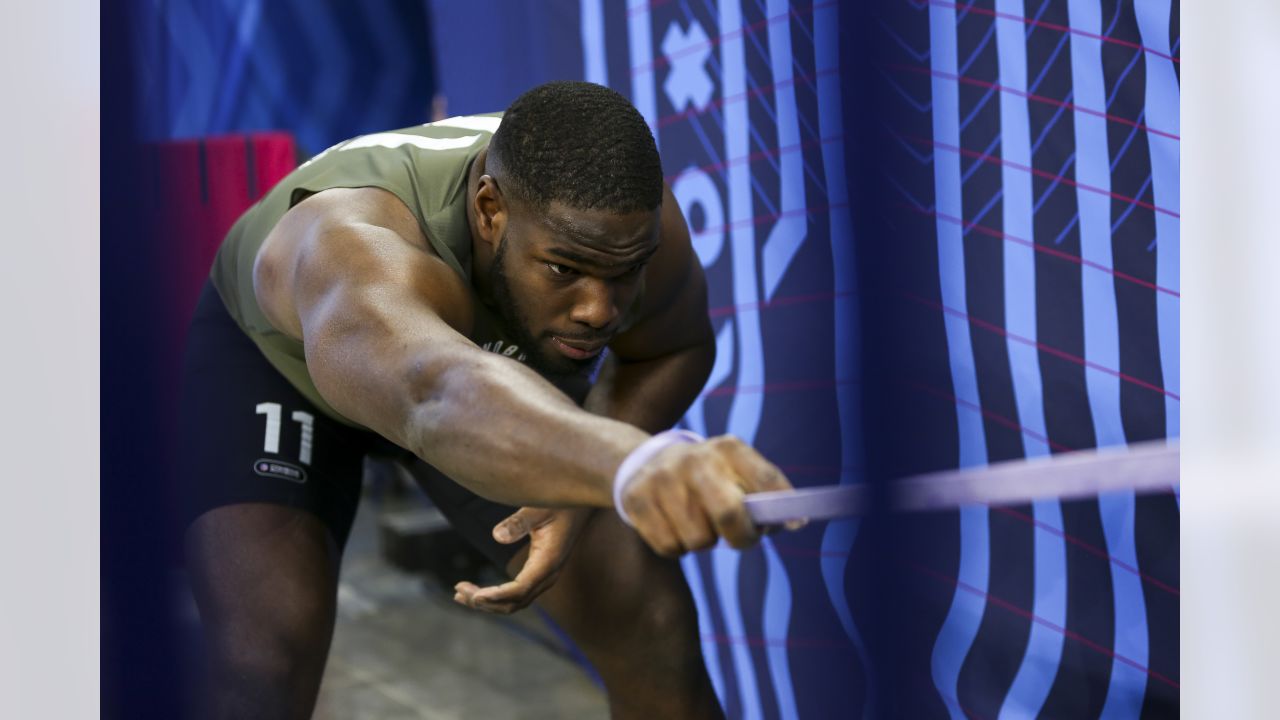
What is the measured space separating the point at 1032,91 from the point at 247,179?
1.50 meters

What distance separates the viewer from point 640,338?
1.83m

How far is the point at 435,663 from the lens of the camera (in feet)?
10.0

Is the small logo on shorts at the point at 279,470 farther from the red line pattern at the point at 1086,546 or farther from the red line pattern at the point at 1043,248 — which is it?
the red line pattern at the point at 1086,546

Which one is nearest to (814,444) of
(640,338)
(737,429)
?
(737,429)

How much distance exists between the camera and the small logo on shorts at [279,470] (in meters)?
1.79

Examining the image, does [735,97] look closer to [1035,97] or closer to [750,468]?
[1035,97]

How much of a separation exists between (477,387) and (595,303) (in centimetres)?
35

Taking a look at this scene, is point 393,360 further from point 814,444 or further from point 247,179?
point 247,179

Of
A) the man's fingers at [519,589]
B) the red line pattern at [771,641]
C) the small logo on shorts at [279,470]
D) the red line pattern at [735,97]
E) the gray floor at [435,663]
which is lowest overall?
the gray floor at [435,663]

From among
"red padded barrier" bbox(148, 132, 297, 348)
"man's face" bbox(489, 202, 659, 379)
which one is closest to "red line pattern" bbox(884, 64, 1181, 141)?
"man's face" bbox(489, 202, 659, 379)

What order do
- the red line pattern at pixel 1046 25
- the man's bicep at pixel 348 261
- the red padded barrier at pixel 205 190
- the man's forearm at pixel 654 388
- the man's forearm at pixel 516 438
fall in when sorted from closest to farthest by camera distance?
1. the man's forearm at pixel 516 438
2. the man's bicep at pixel 348 261
3. the red line pattern at pixel 1046 25
4. the man's forearm at pixel 654 388
5. the red padded barrier at pixel 205 190

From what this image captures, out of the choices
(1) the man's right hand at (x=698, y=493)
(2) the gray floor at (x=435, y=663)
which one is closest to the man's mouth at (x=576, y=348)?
(1) the man's right hand at (x=698, y=493)

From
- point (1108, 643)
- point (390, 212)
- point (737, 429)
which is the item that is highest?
point (390, 212)

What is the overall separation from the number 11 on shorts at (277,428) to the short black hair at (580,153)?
54 cm
